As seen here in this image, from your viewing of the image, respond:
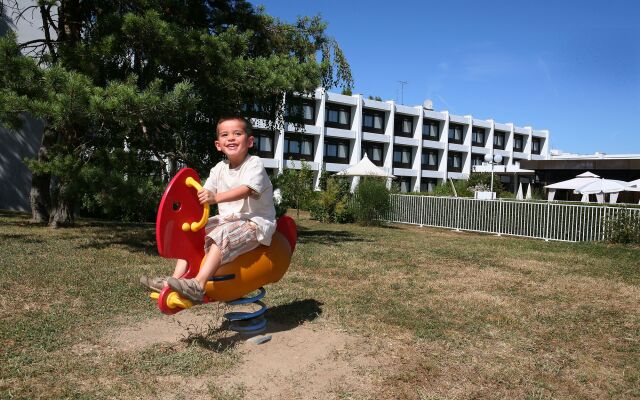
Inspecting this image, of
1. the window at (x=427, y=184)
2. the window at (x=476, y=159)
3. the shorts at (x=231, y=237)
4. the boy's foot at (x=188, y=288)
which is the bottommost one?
the boy's foot at (x=188, y=288)

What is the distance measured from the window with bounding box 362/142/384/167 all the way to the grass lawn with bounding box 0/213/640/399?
4130 cm

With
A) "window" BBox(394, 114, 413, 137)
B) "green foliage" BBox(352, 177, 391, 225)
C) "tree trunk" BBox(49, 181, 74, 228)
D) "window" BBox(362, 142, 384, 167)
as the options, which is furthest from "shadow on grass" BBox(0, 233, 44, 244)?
"window" BBox(394, 114, 413, 137)

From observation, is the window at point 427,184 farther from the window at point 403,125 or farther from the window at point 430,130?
the window at point 403,125

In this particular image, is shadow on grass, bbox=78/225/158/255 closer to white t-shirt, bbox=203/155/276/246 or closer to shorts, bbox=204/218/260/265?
white t-shirt, bbox=203/155/276/246

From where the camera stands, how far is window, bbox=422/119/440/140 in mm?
56500

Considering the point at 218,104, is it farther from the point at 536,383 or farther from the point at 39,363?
the point at 536,383

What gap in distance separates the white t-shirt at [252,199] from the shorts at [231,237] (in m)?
0.05

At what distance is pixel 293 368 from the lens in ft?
13.1

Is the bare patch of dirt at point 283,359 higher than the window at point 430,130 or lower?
lower

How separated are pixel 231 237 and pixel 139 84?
745cm

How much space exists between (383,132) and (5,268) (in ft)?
156

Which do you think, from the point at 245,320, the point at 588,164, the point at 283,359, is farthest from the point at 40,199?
the point at 588,164

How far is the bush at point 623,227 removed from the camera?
534 inches

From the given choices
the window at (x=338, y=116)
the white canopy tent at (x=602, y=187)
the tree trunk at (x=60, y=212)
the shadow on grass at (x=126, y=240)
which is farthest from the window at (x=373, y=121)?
the tree trunk at (x=60, y=212)
